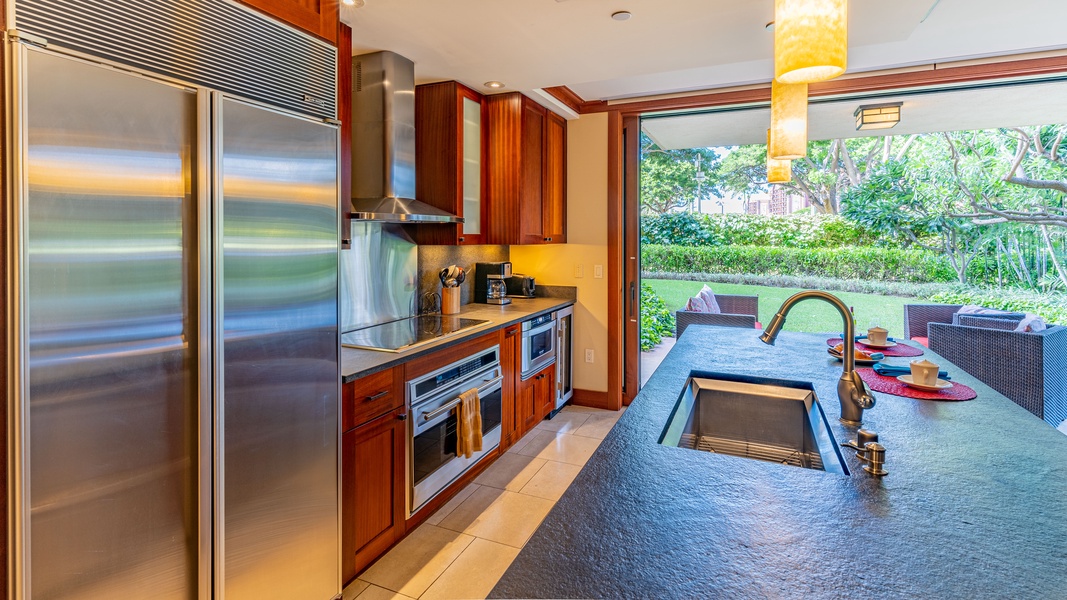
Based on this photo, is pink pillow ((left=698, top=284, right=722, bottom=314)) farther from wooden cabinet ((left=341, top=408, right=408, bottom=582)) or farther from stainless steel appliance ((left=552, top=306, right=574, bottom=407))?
wooden cabinet ((left=341, top=408, right=408, bottom=582))

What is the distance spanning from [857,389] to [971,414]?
1.36 feet

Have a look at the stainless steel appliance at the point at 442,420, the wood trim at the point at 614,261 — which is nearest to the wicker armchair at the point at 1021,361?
the wood trim at the point at 614,261

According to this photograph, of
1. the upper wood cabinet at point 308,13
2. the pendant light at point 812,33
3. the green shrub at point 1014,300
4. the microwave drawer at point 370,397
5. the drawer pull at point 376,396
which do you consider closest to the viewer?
the pendant light at point 812,33

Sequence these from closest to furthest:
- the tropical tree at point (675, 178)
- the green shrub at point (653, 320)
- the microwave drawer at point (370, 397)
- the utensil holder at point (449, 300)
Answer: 1. the microwave drawer at point (370, 397)
2. the utensil holder at point (449, 300)
3. the tropical tree at point (675, 178)
4. the green shrub at point (653, 320)

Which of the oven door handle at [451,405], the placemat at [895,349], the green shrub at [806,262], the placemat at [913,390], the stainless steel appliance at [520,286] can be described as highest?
the green shrub at [806,262]

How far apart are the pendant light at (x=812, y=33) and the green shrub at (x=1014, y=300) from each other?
13.4 feet

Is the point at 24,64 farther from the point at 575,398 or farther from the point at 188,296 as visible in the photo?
the point at 575,398

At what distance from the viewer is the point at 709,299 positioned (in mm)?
4684

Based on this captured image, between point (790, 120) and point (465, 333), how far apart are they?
177 centimetres

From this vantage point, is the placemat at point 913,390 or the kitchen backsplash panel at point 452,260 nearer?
the placemat at point 913,390

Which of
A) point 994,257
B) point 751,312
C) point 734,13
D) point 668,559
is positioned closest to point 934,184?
point 994,257

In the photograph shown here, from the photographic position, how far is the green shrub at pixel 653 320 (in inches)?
189

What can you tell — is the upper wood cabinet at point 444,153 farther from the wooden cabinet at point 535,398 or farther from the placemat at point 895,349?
the placemat at point 895,349

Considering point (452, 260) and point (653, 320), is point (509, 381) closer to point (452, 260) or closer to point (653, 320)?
point (452, 260)
